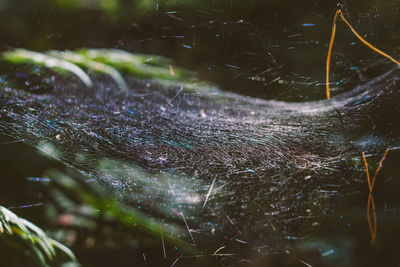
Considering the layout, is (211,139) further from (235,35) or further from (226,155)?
(235,35)

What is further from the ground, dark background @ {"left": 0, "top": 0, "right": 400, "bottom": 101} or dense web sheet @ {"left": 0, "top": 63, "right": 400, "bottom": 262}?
dark background @ {"left": 0, "top": 0, "right": 400, "bottom": 101}

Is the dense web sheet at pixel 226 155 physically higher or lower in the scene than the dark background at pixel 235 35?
lower

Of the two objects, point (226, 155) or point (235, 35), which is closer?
point (226, 155)

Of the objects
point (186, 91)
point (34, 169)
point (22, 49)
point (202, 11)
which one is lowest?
point (34, 169)

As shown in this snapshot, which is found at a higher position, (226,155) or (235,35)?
(235,35)

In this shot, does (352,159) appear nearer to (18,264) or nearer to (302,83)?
(302,83)

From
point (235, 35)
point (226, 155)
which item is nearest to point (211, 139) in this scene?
point (226, 155)

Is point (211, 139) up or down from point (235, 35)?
down

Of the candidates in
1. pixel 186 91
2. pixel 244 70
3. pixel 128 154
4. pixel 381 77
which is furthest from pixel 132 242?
pixel 381 77
